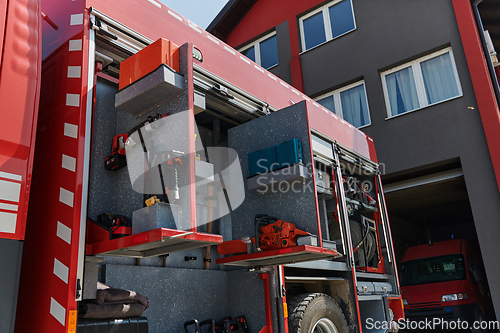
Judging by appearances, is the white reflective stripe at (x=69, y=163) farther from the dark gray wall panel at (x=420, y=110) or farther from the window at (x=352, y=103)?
the window at (x=352, y=103)

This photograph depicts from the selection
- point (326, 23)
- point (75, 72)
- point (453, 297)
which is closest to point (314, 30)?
point (326, 23)

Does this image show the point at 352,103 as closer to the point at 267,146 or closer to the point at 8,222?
the point at 267,146

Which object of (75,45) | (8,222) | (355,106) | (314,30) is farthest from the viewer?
(314,30)

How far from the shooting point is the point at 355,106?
1071 cm

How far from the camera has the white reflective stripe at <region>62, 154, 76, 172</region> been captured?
272 centimetres

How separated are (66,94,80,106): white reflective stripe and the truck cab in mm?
8911

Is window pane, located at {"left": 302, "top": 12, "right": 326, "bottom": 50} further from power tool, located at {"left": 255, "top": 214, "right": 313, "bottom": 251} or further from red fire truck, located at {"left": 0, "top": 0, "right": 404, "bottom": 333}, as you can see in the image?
power tool, located at {"left": 255, "top": 214, "right": 313, "bottom": 251}

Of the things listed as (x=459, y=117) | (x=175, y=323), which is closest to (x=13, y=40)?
(x=175, y=323)

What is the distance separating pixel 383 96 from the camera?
10227 millimetres

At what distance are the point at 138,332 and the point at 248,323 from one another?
174 centimetres

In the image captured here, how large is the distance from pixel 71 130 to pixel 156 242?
3.19 feet

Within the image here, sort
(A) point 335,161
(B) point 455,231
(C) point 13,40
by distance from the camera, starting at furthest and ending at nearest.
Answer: (B) point 455,231
(A) point 335,161
(C) point 13,40

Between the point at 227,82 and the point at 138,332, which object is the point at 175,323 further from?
the point at 227,82

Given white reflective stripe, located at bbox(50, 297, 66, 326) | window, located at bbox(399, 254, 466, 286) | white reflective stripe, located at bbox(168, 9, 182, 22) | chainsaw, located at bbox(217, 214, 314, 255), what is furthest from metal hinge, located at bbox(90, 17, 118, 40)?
window, located at bbox(399, 254, 466, 286)
